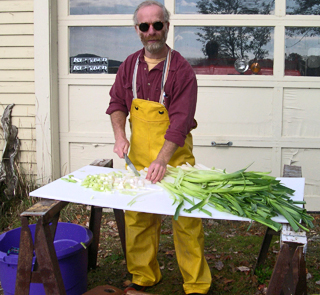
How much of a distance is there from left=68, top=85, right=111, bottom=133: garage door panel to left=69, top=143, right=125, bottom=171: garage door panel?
0.21 metres

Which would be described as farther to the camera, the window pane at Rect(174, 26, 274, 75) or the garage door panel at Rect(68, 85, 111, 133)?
the garage door panel at Rect(68, 85, 111, 133)

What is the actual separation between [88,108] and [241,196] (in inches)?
131

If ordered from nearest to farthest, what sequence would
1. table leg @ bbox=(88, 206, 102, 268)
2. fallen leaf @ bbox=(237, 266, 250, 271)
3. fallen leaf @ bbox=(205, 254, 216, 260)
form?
table leg @ bbox=(88, 206, 102, 268) → fallen leaf @ bbox=(237, 266, 250, 271) → fallen leaf @ bbox=(205, 254, 216, 260)

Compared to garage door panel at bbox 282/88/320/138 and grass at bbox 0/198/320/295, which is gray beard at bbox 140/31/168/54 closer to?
grass at bbox 0/198/320/295

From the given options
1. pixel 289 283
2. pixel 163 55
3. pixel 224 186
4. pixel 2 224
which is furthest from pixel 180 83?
pixel 2 224

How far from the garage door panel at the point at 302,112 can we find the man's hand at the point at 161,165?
2634mm

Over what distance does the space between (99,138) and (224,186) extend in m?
3.00

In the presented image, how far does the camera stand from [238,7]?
4.81 meters

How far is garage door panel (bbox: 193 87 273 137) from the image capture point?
4.85 metres

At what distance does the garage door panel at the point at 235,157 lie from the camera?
194 inches

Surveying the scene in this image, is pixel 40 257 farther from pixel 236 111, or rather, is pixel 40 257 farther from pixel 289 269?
pixel 236 111

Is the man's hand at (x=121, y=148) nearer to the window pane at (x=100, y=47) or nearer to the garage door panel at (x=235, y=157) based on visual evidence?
the garage door panel at (x=235, y=157)

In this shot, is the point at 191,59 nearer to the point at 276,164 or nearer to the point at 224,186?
the point at 276,164

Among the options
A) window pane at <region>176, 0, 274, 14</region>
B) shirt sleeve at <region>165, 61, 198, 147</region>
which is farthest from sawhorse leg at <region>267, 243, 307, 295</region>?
window pane at <region>176, 0, 274, 14</region>
